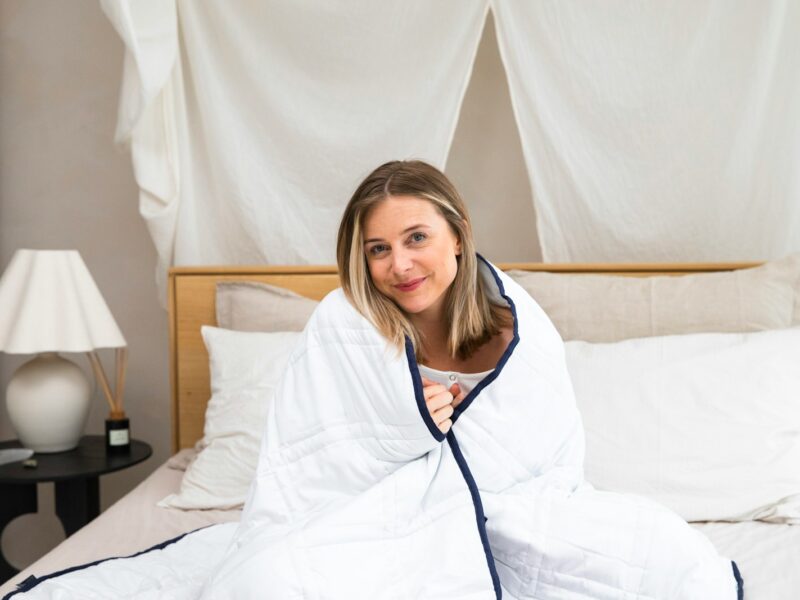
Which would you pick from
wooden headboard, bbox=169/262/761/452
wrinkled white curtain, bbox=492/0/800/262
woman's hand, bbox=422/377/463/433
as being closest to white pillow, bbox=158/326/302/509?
wooden headboard, bbox=169/262/761/452

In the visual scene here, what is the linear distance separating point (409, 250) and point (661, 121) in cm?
101

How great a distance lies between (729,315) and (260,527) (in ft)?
3.84

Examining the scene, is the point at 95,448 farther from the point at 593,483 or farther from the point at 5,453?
the point at 593,483

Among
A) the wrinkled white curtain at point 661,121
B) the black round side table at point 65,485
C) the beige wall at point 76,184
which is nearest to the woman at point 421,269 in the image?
the wrinkled white curtain at point 661,121

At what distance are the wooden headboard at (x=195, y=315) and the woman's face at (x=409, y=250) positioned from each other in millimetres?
789

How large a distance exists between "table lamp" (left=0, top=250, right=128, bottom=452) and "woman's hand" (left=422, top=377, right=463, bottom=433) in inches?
47.5

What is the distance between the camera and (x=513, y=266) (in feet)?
7.02

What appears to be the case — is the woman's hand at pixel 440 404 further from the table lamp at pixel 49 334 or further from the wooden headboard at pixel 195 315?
the table lamp at pixel 49 334

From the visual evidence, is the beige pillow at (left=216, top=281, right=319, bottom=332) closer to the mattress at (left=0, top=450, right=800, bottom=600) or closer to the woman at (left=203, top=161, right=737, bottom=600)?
the mattress at (left=0, top=450, right=800, bottom=600)

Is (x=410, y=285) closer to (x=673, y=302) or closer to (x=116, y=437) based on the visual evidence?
(x=673, y=302)

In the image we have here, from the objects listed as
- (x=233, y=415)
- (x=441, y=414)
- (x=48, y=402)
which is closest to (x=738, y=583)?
(x=441, y=414)

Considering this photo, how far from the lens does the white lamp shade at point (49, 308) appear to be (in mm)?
2084

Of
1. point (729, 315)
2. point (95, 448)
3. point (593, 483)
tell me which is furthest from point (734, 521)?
point (95, 448)

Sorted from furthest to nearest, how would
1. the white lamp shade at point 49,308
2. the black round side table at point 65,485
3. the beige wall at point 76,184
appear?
1. the beige wall at point 76,184
2. the white lamp shade at point 49,308
3. the black round side table at point 65,485
